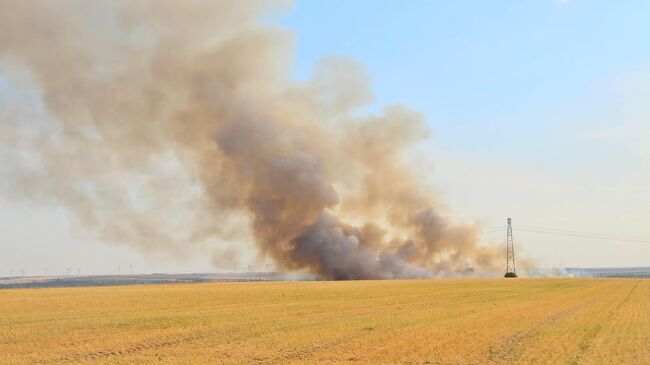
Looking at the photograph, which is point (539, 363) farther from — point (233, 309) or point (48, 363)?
point (233, 309)

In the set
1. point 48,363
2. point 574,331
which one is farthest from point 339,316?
point 48,363

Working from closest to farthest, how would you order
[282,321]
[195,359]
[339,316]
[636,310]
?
1. [195,359]
2. [282,321]
3. [339,316]
4. [636,310]

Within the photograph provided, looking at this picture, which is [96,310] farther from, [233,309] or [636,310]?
[636,310]

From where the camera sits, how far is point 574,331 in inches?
993

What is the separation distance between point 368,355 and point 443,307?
2046 centimetres

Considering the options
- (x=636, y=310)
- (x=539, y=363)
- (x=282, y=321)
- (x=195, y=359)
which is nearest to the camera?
(x=539, y=363)

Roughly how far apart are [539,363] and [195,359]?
10401 millimetres

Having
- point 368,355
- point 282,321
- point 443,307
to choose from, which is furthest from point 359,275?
point 368,355

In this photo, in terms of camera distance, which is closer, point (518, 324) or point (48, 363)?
point (48, 363)

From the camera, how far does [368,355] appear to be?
64.4 feet

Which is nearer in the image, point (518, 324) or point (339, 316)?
point (518, 324)

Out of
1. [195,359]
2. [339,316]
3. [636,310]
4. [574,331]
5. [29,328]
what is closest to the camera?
[195,359]

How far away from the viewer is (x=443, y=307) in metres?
38.9

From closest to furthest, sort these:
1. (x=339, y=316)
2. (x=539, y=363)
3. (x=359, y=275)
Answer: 1. (x=539, y=363)
2. (x=339, y=316)
3. (x=359, y=275)
